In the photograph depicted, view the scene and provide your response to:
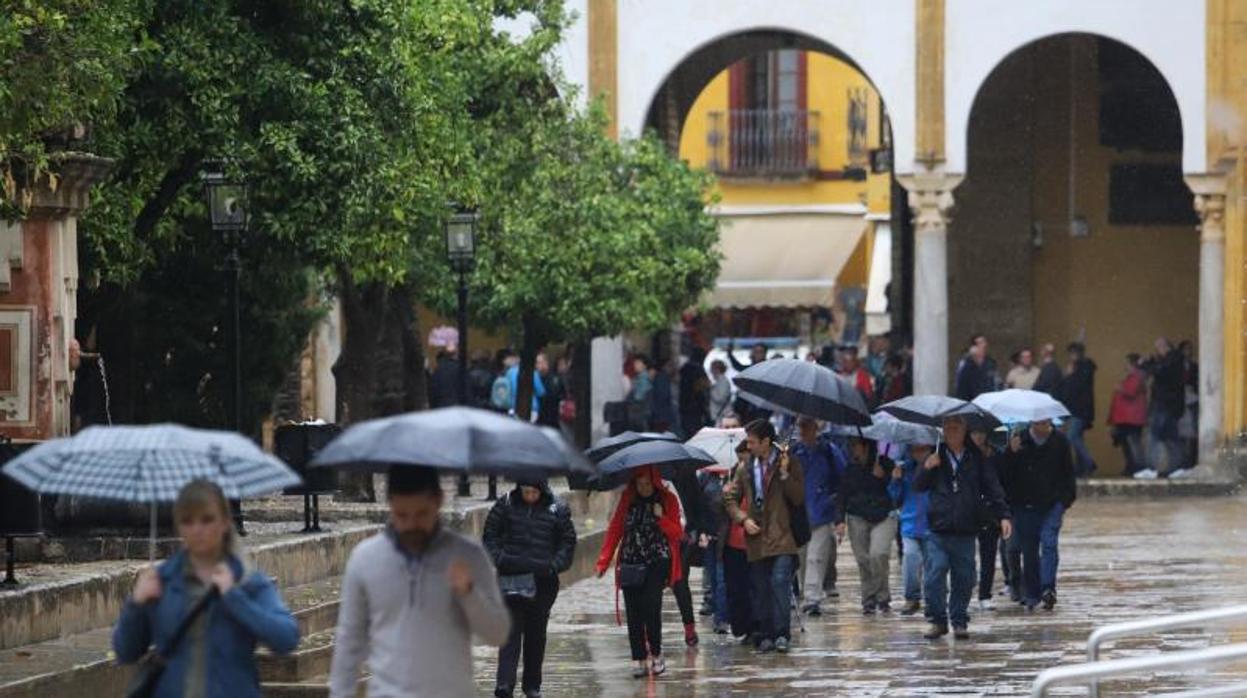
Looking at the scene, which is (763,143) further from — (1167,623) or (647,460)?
(1167,623)

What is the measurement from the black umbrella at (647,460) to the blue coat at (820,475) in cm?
334

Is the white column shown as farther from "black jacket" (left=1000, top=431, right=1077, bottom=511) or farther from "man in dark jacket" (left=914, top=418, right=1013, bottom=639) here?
"man in dark jacket" (left=914, top=418, right=1013, bottom=639)

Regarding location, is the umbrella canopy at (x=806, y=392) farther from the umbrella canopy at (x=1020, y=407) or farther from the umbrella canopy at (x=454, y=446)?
the umbrella canopy at (x=454, y=446)

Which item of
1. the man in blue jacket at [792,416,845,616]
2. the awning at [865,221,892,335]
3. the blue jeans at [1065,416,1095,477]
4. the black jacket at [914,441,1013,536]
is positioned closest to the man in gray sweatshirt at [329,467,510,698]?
the black jacket at [914,441,1013,536]

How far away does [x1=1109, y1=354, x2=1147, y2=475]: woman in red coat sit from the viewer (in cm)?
3881

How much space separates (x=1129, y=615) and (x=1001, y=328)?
22.2 metres

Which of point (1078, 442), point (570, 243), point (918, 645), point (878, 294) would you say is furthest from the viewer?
point (878, 294)

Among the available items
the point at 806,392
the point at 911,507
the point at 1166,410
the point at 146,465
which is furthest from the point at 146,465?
the point at 1166,410

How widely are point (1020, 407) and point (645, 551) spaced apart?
4741 mm

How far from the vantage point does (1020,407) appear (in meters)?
21.3

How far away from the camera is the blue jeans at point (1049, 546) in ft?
70.5

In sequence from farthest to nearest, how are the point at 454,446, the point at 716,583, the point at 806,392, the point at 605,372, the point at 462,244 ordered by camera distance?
the point at 605,372
the point at 462,244
the point at 716,583
the point at 806,392
the point at 454,446

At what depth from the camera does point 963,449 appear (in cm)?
1966

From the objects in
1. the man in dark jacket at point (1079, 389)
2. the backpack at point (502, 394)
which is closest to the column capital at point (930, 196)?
the man in dark jacket at point (1079, 389)
